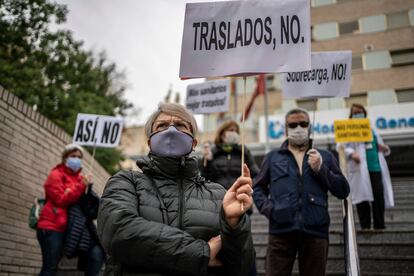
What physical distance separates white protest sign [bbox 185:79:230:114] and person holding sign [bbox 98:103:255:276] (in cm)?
523

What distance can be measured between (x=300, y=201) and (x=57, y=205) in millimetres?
2690

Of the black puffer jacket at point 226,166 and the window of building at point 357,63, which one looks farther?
the window of building at point 357,63

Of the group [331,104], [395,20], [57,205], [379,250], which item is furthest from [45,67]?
[395,20]

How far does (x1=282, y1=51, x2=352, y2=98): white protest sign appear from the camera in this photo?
435 cm

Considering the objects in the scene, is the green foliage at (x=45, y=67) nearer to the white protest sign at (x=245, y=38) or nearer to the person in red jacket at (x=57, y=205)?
the person in red jacket at (x=57, y=205)

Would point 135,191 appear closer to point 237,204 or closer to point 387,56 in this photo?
point 237,204

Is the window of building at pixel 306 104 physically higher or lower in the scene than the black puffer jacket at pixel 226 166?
higher

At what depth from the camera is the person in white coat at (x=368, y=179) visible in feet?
18.3

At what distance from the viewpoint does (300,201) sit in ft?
11.3

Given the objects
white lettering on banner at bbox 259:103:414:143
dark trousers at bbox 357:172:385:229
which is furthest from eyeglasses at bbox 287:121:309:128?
white lettering on banner at bbox 259:103:414:143

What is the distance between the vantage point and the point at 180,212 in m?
1.97

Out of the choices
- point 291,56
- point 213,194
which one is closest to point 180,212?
point 213,194

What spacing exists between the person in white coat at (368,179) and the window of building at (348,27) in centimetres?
1803

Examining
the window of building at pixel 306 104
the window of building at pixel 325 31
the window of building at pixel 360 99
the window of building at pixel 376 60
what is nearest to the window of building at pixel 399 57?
the window of building at pixel 376 60
